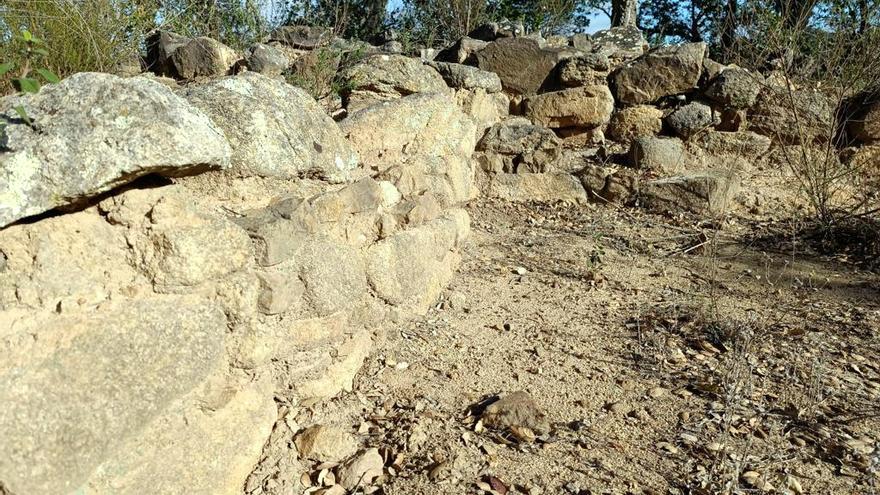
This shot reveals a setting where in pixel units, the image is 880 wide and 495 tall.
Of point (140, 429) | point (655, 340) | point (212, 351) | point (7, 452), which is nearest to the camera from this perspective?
point (7, 452)

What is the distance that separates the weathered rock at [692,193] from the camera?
15.6 feet

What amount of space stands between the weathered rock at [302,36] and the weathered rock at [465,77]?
108 cm

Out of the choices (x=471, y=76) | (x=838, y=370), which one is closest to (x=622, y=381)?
(x=838, y=370)

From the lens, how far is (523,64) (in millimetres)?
6176

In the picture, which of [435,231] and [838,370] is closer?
[838,370]

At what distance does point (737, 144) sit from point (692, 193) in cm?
131

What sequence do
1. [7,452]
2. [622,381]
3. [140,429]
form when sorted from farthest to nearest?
1. [622,381]
2. [140,429]
3. [7,452]

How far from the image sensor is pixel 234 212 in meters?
2.20

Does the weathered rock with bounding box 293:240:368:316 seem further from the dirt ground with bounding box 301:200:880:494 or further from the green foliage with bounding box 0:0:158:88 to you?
the green foliage with bounding box 0:0:158:88

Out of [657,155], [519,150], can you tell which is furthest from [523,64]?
[657,155]

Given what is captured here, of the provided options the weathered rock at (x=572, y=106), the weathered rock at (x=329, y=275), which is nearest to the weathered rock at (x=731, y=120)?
the weathered rock at (x=572, y=106)

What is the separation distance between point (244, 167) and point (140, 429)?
36.6 inches

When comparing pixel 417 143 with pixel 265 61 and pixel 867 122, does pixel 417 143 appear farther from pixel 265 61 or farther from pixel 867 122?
pixel 867 122

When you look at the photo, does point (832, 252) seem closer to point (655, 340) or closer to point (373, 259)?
point (655, 340)
